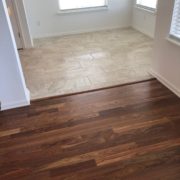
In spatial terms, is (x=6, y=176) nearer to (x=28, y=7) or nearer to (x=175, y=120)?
(x=175, y=120)

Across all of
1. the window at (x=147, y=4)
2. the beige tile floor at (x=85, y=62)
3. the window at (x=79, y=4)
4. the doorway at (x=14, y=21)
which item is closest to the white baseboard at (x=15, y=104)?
the beige tile floor at (x=85, y=62)

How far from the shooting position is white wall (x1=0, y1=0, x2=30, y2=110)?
2.06 m

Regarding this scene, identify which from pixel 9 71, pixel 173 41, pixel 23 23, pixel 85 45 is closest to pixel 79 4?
pixel 85 45

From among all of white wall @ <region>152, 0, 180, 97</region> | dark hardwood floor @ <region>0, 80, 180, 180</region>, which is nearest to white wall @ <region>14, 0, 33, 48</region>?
dark hardwood floor @ <region>0, 80, 180, 180</region>

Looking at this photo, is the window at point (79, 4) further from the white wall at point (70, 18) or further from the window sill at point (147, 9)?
the window sill at point (147, 9)

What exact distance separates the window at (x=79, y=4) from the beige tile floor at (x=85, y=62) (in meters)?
0.64

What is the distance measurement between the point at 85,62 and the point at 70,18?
5.98ft

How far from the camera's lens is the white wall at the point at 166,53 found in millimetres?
2438

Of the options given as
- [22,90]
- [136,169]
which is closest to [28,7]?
[22,90]

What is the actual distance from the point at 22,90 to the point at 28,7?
289 centimetres

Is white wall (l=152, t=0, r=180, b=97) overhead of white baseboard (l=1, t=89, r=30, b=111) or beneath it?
overhead

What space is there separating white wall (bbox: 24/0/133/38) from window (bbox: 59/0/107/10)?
0.47 ft

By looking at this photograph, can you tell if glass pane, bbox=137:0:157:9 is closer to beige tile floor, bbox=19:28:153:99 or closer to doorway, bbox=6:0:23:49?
beige tile floor, bbox=19:28:153:99

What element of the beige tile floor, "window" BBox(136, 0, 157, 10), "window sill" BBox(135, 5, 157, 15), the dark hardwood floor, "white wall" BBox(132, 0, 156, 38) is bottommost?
the dark hardwood floor
